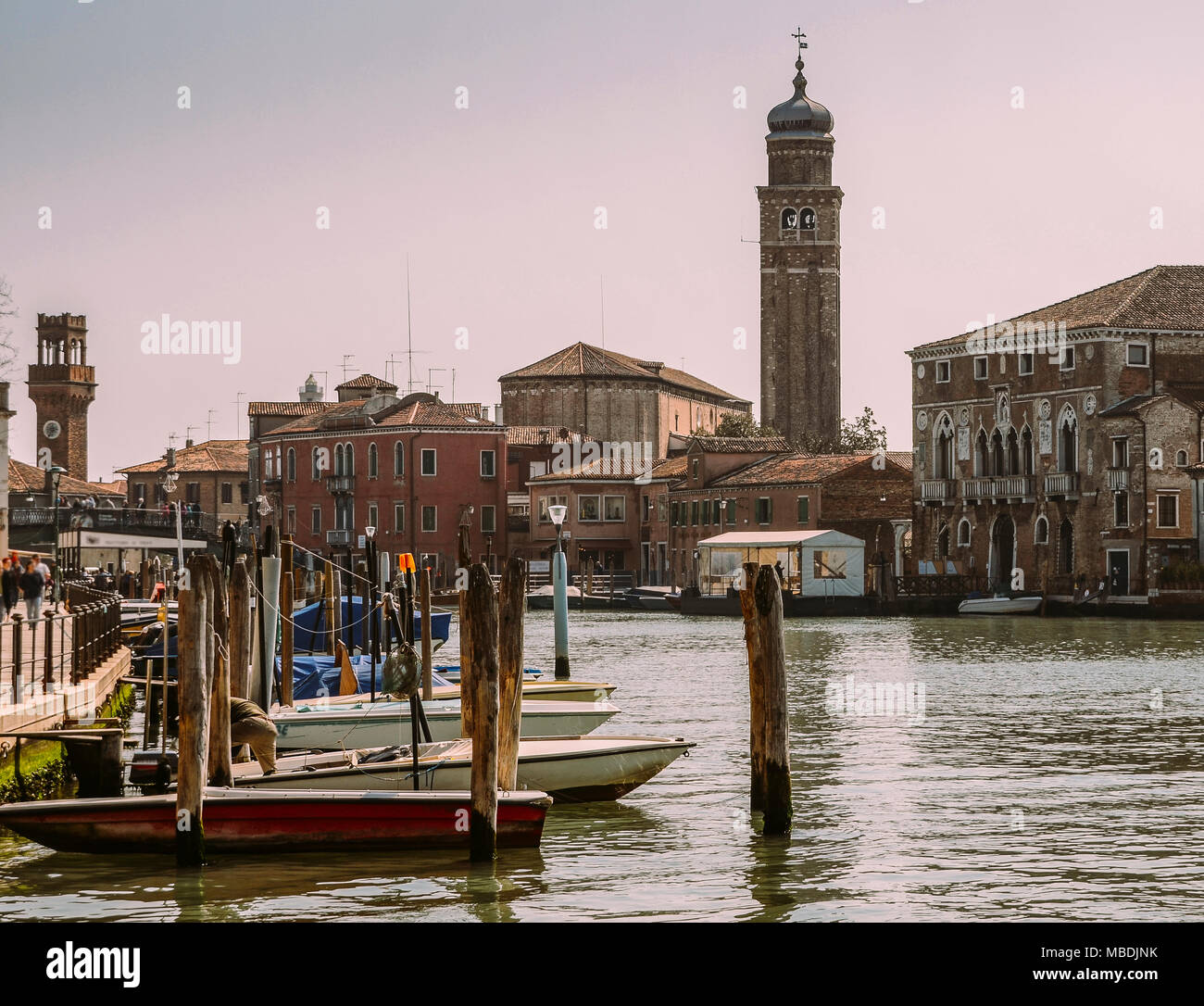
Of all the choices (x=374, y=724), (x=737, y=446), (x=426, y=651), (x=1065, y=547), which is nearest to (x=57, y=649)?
(x=426, y=651)

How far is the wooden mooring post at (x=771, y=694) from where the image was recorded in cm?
1340

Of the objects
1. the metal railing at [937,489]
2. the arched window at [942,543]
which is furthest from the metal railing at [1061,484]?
the arched window at [942,543]

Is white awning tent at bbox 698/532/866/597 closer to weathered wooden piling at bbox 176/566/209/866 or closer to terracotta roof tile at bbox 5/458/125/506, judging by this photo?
terracotta roof tile at bbox 5/458/125/506

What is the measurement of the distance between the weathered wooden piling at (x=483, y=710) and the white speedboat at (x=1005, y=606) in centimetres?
4393

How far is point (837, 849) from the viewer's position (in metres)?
13.7

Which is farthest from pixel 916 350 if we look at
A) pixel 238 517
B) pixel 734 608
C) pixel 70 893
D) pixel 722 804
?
pixel 70 893

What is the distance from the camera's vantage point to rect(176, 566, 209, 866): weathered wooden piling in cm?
1202

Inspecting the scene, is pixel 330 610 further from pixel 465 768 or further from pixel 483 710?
pixel 483 710

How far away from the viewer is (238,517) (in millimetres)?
91375

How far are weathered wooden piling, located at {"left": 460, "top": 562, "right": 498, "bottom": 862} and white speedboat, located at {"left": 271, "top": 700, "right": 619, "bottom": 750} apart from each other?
456cm

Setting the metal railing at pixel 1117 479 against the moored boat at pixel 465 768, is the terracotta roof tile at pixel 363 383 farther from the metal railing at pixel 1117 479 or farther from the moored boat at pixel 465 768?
the moored boat at pixel 465 768

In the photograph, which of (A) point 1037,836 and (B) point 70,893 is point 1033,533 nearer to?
(A) point 1037,836
